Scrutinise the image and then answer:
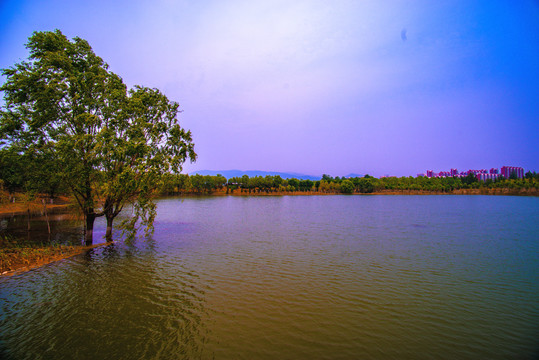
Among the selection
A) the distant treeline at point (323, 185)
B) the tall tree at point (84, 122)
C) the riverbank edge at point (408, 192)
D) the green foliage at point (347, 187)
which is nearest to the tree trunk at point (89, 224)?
the tall tree at point (84, 122)

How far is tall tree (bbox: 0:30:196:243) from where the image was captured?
18672 mm

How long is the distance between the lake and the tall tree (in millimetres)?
6531

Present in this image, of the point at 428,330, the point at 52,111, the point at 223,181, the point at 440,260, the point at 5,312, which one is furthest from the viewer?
the point at 223,181

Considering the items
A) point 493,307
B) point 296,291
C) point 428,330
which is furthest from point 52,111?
point 493,307

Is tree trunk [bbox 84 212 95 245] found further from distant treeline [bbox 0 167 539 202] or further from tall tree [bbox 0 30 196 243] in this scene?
distant treeline [bbox 0 167 539 202]

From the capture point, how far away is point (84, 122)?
20.5 metres

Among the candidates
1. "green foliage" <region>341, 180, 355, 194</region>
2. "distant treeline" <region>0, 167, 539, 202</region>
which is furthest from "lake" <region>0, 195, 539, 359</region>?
"green foliage" <region>341, 180, 355, 194</region>

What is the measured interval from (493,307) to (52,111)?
31322 mm

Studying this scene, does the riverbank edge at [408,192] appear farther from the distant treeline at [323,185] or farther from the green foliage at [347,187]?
the green foliage at [347,187]

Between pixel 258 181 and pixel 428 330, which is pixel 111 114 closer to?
pixel 428 330

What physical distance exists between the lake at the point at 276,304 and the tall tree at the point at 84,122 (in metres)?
6.53

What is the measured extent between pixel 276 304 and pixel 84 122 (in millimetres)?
20456

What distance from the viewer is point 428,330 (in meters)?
10.6

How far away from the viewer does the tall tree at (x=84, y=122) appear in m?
18.7
